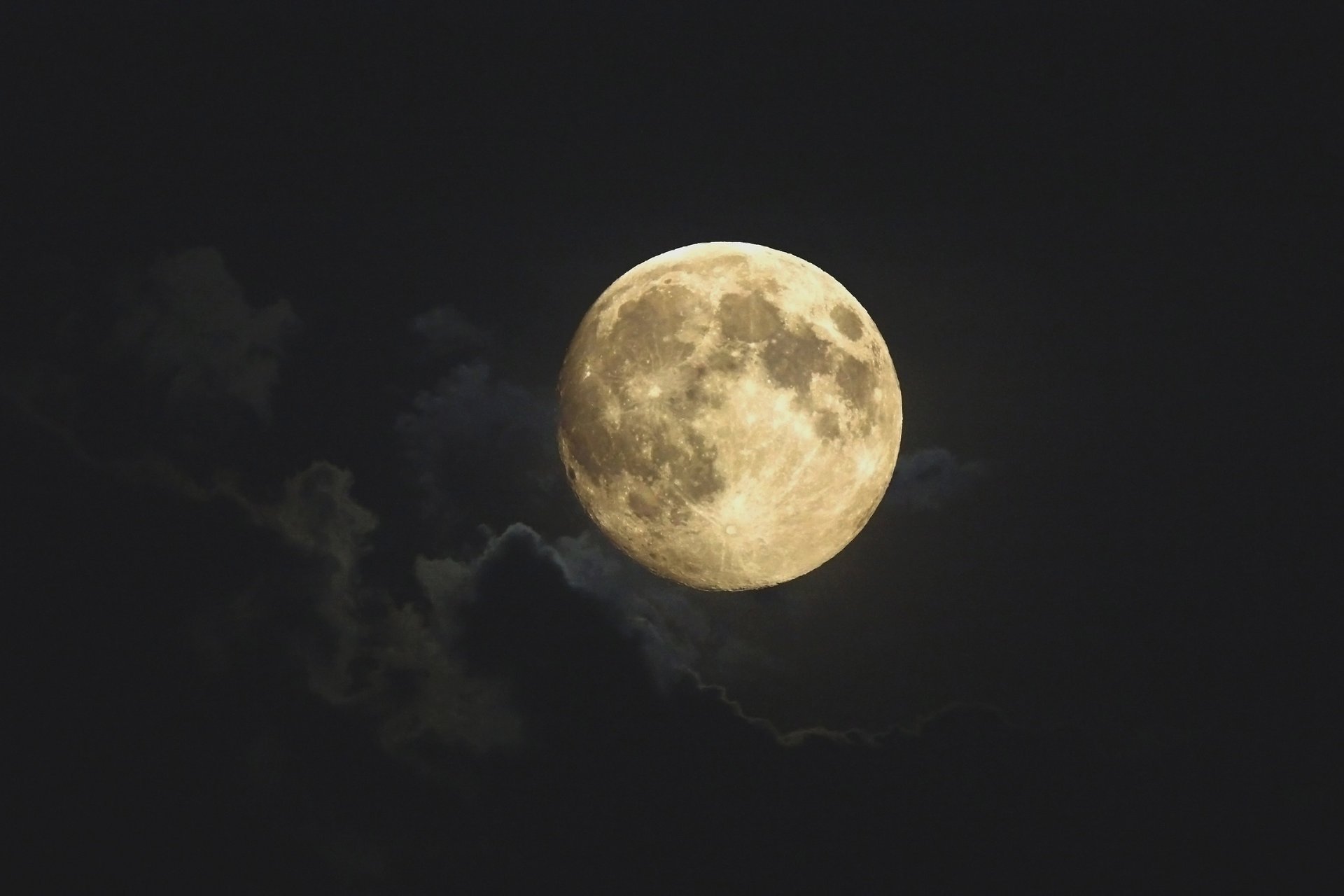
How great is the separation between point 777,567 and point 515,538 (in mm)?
1632

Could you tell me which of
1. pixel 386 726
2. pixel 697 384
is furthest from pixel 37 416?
pixel 697 384

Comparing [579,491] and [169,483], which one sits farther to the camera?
[169,483]

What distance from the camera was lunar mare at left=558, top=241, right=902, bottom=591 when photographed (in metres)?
2.54

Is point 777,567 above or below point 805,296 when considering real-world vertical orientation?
below

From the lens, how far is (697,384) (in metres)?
2.53

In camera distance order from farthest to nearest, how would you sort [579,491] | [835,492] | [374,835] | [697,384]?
[374,835] → [579,491] → [835,492] → [697,384]

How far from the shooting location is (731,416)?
2.51 meters

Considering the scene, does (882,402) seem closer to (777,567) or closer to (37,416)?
(777,567)

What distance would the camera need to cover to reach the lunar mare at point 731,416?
100 inches

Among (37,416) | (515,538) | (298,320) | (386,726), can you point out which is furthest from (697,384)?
(37,416)

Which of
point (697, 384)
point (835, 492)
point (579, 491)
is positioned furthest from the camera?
point (579, 491)

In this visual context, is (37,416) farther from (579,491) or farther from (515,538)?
(579,491)

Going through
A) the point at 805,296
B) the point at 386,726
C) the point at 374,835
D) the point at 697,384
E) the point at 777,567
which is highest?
the point at 805,296

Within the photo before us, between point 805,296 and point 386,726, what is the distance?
127 inches
